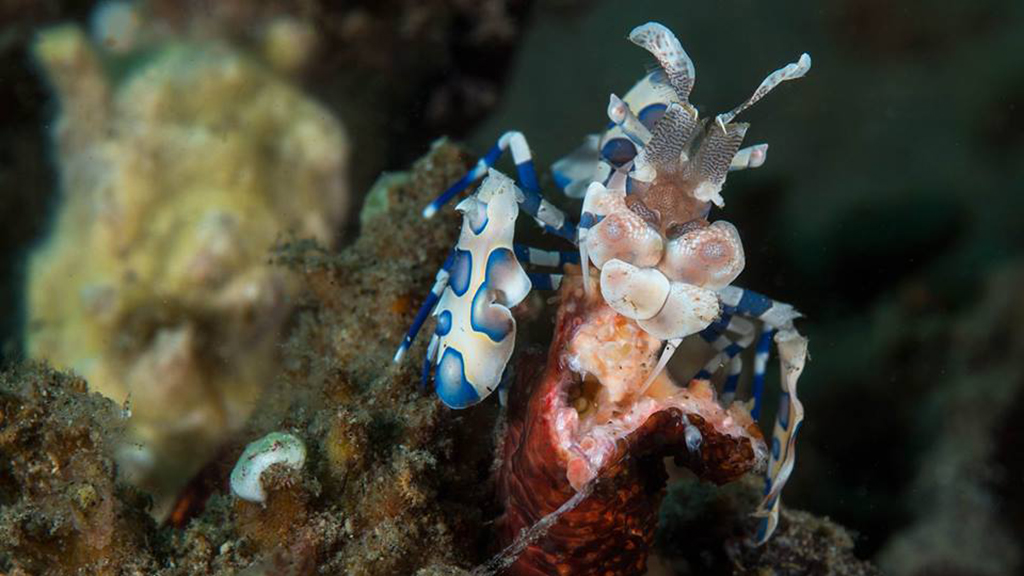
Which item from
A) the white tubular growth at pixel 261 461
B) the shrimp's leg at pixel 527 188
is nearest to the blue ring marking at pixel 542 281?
the shrimp's leg at pixel 527 188

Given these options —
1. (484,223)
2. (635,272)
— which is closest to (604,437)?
(635,272)

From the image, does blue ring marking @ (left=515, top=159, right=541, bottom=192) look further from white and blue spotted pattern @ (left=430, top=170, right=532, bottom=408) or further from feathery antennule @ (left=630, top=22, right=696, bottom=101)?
feathery antennule @ (left=630, top=22, right=696, bottom=101)

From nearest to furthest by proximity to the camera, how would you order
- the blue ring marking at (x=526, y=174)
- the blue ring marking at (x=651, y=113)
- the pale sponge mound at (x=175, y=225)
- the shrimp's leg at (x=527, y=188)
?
the shrimp's leg at (x=527, y=188), the blue ring marking at (x=526, y=174), the blue ring marking at (x=651, y=113), the pale sponge mound at (x=175, y=225)

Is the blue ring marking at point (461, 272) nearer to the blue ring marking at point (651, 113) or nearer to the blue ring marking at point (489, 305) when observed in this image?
the blue ring marking at point (489, 305)

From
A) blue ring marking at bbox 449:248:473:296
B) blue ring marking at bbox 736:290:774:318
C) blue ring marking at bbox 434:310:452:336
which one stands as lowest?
blue ring marking at bbox 736:290:774:318

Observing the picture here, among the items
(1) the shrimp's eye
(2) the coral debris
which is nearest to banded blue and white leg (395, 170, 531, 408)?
(2) the coral debris

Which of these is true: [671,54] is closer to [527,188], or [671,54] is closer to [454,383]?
[527,188]

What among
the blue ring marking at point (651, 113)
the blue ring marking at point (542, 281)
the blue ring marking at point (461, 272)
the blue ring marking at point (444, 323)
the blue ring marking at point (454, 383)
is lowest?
the blue ring marking at point (454, 383)

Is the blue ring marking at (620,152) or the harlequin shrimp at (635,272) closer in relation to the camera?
the harlequin shrimp at (635,272)
